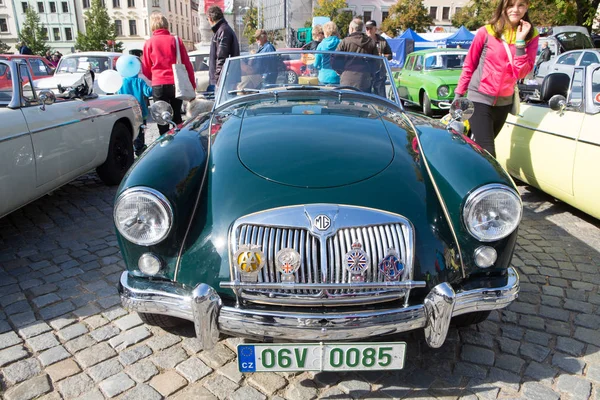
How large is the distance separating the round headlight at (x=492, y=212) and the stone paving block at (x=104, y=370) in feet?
6.07

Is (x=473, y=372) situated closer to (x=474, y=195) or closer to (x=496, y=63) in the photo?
(x=474, y=195)

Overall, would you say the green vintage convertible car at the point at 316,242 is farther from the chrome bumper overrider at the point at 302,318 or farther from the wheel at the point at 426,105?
the wheel at the point at 426,105

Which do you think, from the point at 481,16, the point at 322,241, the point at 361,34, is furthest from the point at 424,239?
the point at 481,16

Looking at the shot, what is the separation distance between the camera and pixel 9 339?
8.48ft

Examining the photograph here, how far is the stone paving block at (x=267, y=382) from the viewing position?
2.23 metres

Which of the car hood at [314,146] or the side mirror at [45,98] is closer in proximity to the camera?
the car hood at [314,146]

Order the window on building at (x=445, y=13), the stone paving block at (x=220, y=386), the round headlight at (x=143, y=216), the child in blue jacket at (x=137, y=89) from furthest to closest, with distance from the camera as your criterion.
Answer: the window on building at (x=445, y=13), the child in blue jacket at (x=137, y=89), the stone paving block at (x=220, y=386), the round headlight at (x=143, y=216)

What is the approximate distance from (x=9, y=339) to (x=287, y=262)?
5.77ft

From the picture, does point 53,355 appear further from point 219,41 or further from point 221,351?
point 219,41

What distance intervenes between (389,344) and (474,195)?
770mm

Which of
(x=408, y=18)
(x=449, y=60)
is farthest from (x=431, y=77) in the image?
(x=408, y=18)

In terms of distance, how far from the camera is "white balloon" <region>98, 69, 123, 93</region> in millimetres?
5922

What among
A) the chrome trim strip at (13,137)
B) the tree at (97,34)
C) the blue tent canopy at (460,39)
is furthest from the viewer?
the tree at (97,34)

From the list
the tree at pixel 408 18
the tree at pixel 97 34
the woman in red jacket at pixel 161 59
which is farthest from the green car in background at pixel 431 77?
the tree at pixel 97 34
